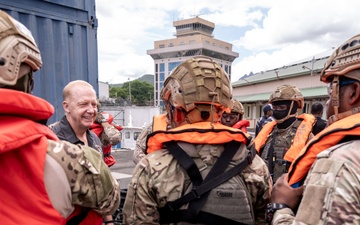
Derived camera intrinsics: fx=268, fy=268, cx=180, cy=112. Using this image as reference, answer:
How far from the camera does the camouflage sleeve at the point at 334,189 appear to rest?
3.39ft

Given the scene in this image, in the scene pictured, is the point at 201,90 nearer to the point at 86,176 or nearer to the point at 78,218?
the point at 86,176

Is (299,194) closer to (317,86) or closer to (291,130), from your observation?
(291,130)

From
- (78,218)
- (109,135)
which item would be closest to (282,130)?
(109,135)

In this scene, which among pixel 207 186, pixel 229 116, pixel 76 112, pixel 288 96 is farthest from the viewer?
pixel 229 116

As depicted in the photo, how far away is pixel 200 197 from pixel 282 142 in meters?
2.53

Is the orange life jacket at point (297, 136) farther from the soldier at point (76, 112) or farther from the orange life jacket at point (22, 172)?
the orange life jacket at point (22, 172)

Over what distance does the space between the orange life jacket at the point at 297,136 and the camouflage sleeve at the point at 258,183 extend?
5.69ft

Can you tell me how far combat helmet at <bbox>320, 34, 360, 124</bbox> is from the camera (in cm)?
126

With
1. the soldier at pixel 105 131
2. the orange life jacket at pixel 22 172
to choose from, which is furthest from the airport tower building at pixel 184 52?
the orange life jacket at pixel 22 172

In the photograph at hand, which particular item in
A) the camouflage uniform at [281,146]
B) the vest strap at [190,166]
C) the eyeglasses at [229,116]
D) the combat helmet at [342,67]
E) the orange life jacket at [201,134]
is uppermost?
the combat helmet at [342,67]

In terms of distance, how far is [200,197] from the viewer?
1597 millimetres

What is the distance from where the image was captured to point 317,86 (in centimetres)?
1859

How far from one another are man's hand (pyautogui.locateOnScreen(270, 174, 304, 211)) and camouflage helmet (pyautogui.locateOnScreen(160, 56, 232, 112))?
651mm

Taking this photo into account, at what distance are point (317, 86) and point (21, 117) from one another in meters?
20.3
